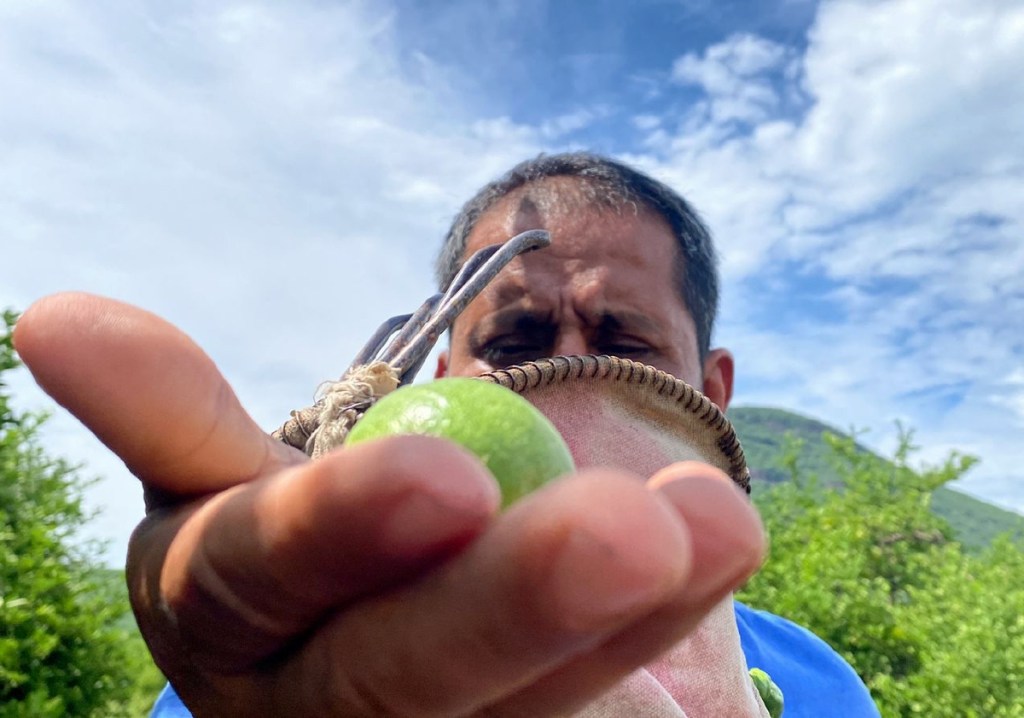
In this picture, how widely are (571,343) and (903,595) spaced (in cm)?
1261

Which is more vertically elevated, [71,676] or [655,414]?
[655,414]

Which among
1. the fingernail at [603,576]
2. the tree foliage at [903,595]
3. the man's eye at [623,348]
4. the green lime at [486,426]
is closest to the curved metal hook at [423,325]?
the green lime at [486,426]

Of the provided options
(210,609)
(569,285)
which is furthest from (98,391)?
(569,285)

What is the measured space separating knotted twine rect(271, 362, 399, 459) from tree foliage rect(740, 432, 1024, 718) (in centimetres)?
891

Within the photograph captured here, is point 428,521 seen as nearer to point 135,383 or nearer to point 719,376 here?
point 135,383

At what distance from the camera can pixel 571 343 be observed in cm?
342

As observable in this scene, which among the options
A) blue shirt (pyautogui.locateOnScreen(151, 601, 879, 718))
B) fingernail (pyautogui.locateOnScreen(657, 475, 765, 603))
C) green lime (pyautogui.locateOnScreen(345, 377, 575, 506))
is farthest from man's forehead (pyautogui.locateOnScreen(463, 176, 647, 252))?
fingernail (pyautogui.locateOnScreen(657, 475, 765, 603))

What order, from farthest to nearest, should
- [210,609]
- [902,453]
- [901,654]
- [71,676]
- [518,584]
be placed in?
1. [902,453]
2. [901,654]
3. [71,676]
4. [210,609]
5. [518,584]

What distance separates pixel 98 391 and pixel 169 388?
102mm

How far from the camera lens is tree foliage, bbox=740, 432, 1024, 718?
864 cm

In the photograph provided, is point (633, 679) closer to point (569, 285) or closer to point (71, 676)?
point (569, 285)

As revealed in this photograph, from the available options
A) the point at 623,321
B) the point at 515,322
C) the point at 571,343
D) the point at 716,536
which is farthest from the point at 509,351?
the point at 716,536

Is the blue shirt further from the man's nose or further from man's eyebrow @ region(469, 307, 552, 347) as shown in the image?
man's eyebrow @ region(469, 307, 552, 347)

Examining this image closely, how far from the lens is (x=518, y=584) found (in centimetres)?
87
